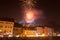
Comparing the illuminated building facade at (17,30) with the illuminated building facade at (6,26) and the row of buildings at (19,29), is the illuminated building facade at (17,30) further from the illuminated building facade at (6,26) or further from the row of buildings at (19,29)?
the illuminated building facade at (6,26)

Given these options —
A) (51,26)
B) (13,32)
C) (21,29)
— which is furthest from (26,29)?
(51,26)

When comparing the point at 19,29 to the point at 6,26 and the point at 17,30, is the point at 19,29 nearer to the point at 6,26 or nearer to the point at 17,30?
the point at 17,30

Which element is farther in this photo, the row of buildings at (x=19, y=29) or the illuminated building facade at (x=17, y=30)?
the illuminated building facade at (x=17, y=30)

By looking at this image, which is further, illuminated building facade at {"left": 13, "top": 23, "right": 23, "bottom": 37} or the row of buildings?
illuminated building facade at {"left": 13, "top": 23, "right": 23, "bottom": 37}

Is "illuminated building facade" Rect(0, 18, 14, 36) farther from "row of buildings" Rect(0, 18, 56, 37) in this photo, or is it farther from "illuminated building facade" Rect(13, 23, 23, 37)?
"illuminated building facade" Rect(13, 23, 23, 37)

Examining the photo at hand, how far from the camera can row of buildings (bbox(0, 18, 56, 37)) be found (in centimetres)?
2037

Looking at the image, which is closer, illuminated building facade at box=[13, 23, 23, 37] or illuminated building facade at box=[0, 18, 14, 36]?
illuminated building facade at box=[0, 18, 14, 36]

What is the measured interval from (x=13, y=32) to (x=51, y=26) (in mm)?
5889

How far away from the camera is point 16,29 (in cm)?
2106

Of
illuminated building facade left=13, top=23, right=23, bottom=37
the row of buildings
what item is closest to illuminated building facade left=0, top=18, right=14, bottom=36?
the row of buildings

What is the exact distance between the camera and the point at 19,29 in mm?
21203

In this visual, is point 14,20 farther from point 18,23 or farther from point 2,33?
point 2,33

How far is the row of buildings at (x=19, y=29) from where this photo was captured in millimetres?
20372

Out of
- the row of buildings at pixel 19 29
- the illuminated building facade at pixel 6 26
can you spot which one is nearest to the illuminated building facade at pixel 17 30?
the row of buildings at pixel 19 29
